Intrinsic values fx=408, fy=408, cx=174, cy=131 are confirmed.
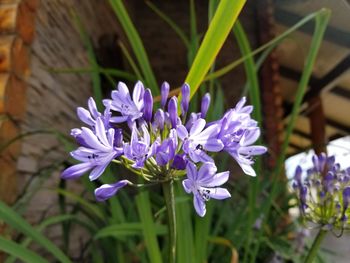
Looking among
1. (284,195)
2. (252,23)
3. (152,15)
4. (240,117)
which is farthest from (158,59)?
(240,117)

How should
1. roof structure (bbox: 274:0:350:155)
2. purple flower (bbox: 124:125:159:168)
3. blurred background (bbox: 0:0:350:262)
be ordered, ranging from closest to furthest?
1. purple flower (bbox: 124:125:159:168)
2. blurred background (bbox: 0:0:350:262)
3. roof structure (bbox: 274:0:350:155)

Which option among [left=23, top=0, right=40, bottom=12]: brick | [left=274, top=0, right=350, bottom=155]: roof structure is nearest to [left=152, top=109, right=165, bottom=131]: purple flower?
[left=23, top=0, right=40, bottom=12]: brick

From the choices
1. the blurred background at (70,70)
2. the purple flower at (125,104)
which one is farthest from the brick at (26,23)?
the purple flower at (125,104)

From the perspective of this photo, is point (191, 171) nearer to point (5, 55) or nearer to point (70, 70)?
point (70, 70)

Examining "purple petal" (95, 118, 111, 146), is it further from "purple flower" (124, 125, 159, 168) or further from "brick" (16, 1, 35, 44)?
"brick" (16, 1, 35, 44)

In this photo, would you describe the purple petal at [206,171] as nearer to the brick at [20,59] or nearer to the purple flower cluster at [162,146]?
the purple flower cluster at [162,146]

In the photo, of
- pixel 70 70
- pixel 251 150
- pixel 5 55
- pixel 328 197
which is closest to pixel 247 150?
pixel 251 150

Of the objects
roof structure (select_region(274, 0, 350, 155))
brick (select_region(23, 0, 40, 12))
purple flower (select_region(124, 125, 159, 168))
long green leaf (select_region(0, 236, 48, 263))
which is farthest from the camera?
roof structure (select_region(274, 0, 350, 155))
